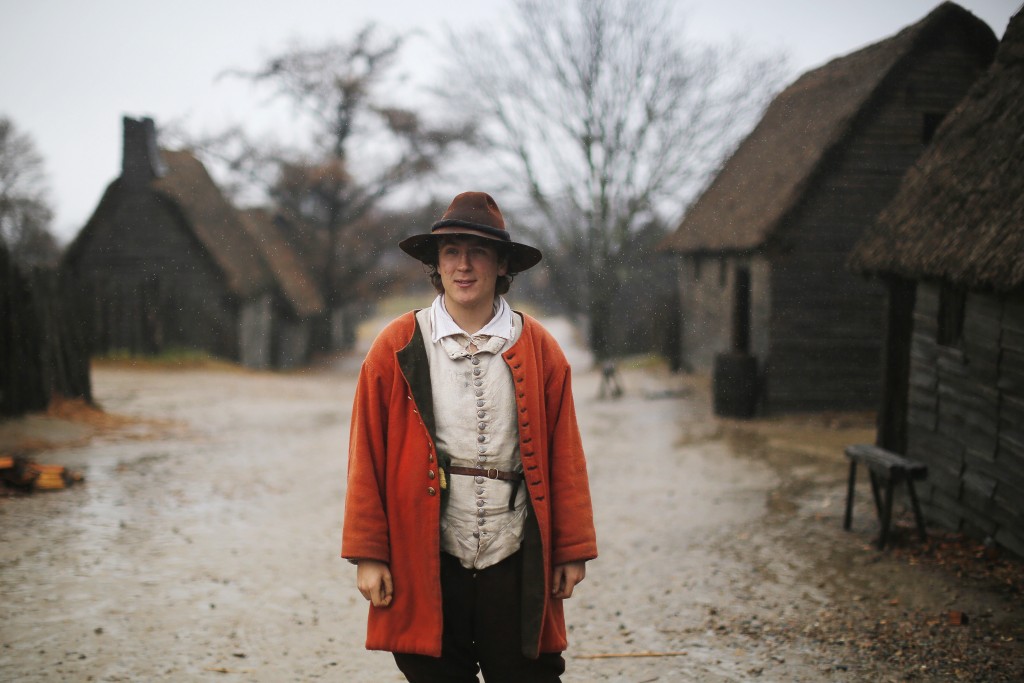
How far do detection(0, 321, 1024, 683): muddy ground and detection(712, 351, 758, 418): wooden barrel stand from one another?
2274 millimetres

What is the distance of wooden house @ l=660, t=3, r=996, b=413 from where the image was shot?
12.5 metres

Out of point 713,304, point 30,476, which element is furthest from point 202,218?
point 30,476

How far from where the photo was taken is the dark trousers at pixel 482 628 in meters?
2.57

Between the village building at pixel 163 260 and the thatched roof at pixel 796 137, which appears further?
the village building at pixel 163 260

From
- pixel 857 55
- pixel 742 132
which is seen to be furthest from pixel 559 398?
pixel 742 132

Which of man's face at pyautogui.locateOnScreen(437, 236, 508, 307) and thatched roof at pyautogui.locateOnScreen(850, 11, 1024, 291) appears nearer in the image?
man's face at pyautogui.locateOnScreen(437, 236, 508, 307)

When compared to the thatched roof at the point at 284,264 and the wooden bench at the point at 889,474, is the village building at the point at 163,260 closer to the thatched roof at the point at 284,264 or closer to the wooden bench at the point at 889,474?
the thatched roof at the point at 284,264

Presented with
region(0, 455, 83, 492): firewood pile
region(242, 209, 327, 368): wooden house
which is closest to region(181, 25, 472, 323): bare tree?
region(242, 209, 327, 368): wooden house

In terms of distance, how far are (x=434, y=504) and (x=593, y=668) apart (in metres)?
2.36

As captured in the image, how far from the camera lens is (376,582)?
2.50 metres

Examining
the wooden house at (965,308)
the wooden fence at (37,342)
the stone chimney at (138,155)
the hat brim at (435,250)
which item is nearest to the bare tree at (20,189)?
the stone chimney at (138,155)

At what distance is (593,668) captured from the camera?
173 inches

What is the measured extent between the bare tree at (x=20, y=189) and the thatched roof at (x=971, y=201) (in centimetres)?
2421

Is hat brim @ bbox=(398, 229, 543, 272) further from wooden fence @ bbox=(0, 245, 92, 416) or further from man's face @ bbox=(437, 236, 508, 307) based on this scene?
wooden fence @ bbox=(0, 245, 92, 416)
